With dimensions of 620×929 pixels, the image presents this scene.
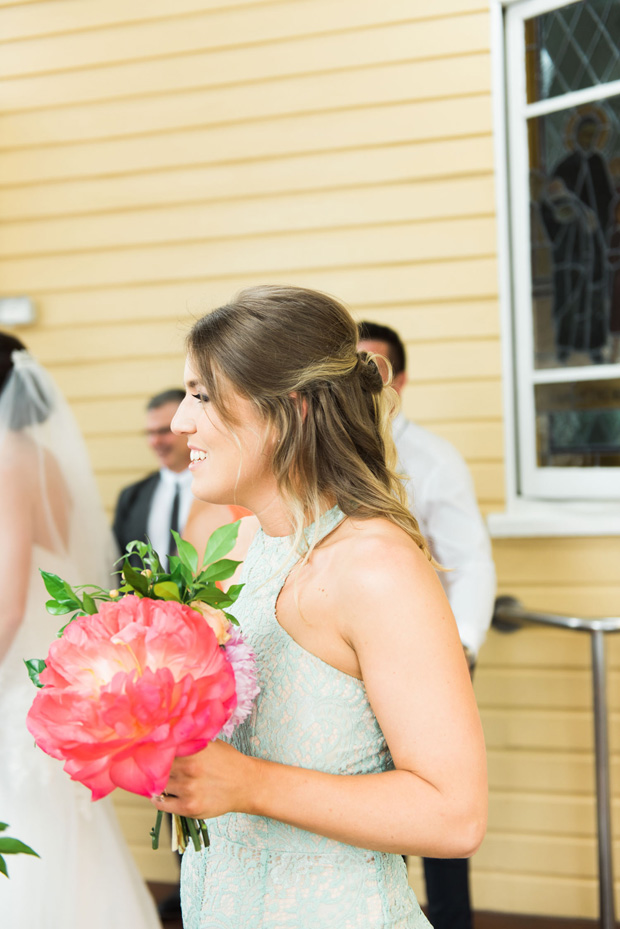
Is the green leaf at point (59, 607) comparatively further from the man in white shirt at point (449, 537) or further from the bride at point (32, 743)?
the man in white shirt at point (449, 537)

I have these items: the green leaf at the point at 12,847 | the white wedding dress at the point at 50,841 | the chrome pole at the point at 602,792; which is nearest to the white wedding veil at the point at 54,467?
the white wedding dress at the point at 50,841

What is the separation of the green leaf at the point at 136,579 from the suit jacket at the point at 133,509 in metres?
2.63

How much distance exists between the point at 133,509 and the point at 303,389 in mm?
2603

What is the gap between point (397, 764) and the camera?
45.3 inches

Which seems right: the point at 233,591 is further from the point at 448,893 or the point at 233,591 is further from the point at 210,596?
the point at 448,893

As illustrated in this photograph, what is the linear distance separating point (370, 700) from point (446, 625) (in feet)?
0.48

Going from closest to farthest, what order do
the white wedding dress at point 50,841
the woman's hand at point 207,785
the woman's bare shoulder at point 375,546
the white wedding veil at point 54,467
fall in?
1. the woman's hand at point 207,785
2. the woman's bare shoulder at point 375,546
3. the white wedding dress at point 50,841
4. the white wedding veil at point 54,467

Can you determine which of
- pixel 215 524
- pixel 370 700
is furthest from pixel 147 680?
pixel 215 524

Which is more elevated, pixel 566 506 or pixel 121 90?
pixel 121 90

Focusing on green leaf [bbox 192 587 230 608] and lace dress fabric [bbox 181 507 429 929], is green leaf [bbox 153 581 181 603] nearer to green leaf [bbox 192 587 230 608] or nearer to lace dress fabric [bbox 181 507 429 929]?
green leaf [bbox 192 587 230 608]

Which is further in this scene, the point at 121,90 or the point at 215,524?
the point at 121,90

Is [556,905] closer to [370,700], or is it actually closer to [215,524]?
[215,524]

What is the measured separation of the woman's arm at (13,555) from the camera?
2.30m

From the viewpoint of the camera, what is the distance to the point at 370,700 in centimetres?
119
